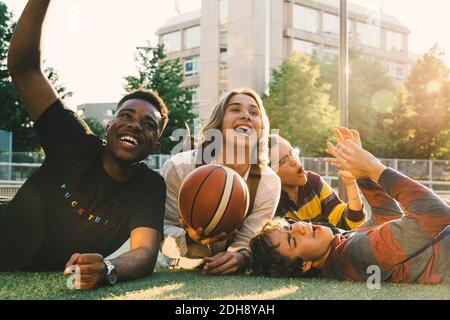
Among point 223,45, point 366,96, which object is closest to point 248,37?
point 223,45

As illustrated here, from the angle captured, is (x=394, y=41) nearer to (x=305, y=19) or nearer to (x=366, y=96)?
(x=305, y=19)

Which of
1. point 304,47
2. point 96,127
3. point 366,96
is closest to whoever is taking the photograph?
point 96,127

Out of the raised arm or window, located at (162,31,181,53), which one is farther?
window, located at (162,31,181,53)

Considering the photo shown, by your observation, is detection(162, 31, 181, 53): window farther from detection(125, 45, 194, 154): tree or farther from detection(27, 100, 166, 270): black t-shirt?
detection(27, 100, 166, 270): black t-shirt

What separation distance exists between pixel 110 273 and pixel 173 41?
5282 cm

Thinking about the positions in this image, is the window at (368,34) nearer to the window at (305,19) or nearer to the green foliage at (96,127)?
the window at (305,19)

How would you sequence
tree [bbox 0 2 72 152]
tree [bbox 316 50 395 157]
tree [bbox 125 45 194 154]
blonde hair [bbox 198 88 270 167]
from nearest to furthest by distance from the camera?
1. blonde hair [bbox 198 88 270 167]
2. tree [bbox 0 2 72 152]
3. tree [bbox 125 45 194 154]
4. tree [bbox 316 50 395 157]

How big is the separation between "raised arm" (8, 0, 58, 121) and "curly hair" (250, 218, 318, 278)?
6.09 feet

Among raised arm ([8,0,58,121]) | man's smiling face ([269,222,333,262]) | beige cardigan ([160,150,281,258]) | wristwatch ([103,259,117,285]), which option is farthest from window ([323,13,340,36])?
wristwatch ([103,259,117,285])

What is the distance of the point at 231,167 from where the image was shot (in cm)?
495

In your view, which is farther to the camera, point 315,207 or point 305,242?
point 315,207

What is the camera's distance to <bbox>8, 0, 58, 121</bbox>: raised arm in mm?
3520

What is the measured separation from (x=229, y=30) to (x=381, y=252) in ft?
128

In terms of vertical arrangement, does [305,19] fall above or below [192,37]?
above
